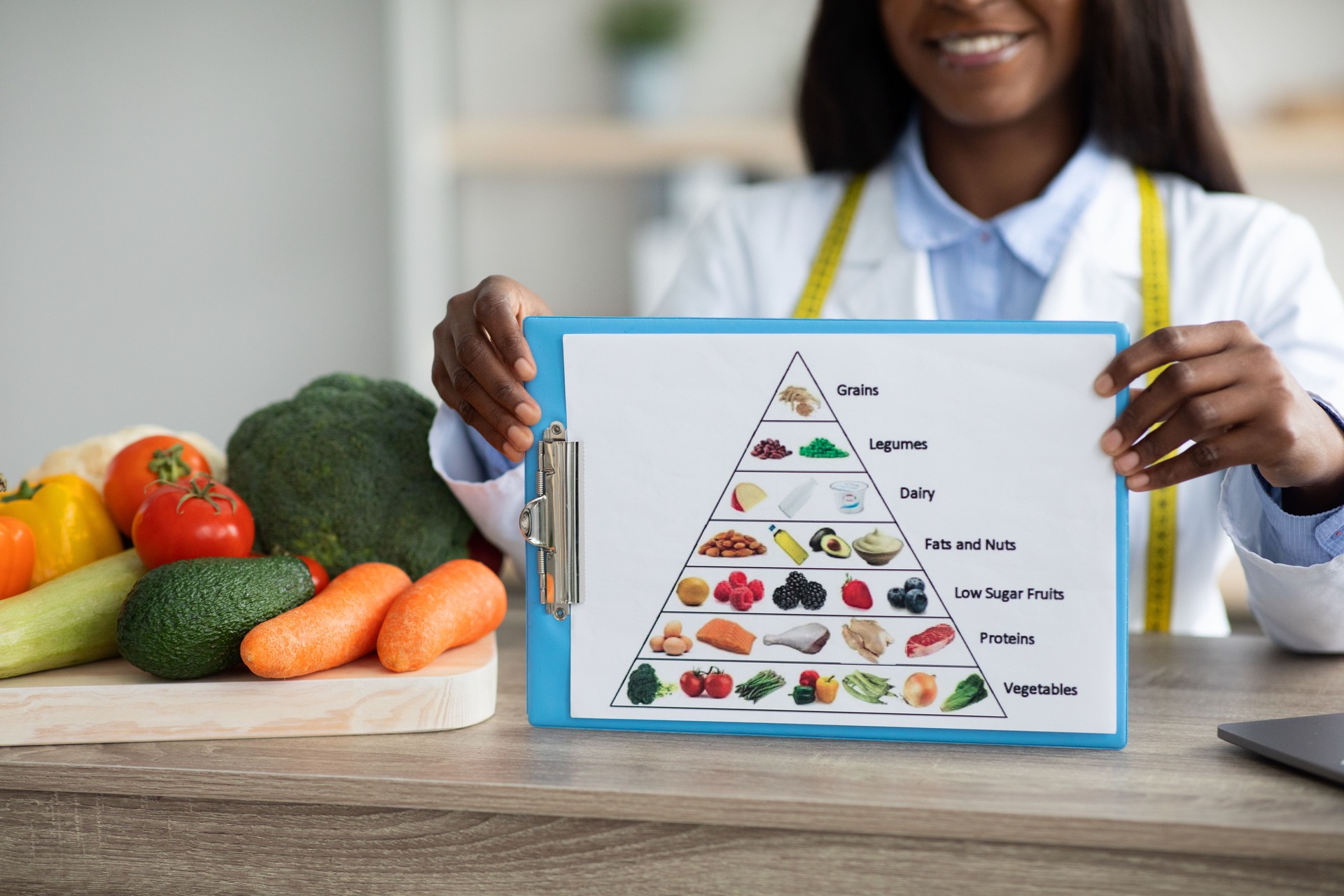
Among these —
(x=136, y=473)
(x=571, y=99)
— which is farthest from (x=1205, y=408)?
(x=571, y=99)

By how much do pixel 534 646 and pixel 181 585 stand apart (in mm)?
229

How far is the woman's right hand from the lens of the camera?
66 centimetres

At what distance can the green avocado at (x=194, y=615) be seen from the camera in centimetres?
66

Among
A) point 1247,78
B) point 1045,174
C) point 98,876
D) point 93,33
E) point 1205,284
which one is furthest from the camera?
point 93,33

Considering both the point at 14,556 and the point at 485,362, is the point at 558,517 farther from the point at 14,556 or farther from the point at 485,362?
the point at 14,556

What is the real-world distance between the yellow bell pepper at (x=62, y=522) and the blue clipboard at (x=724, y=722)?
400 millimetres

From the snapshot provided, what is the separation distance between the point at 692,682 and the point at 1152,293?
0.82m

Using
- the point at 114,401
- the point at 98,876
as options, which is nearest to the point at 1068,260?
the point at 98,876

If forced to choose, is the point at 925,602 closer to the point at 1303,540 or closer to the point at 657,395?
the point at 657,395

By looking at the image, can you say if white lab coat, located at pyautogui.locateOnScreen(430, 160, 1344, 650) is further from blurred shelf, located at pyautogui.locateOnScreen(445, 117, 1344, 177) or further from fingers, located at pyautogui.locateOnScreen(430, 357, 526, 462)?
blurred shelf, located at pyautogui.locateOnScreen(445, 117, 1344, 177)

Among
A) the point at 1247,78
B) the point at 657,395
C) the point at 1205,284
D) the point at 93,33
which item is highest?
the point at 93,33

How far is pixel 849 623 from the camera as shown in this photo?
640 mm

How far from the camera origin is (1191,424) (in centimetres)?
63

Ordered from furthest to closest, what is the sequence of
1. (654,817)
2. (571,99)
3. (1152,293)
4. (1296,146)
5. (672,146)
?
1. (571,99)
2. (672,146)
3. (1296,146)
4. (1152,293)
5. (654,817)
